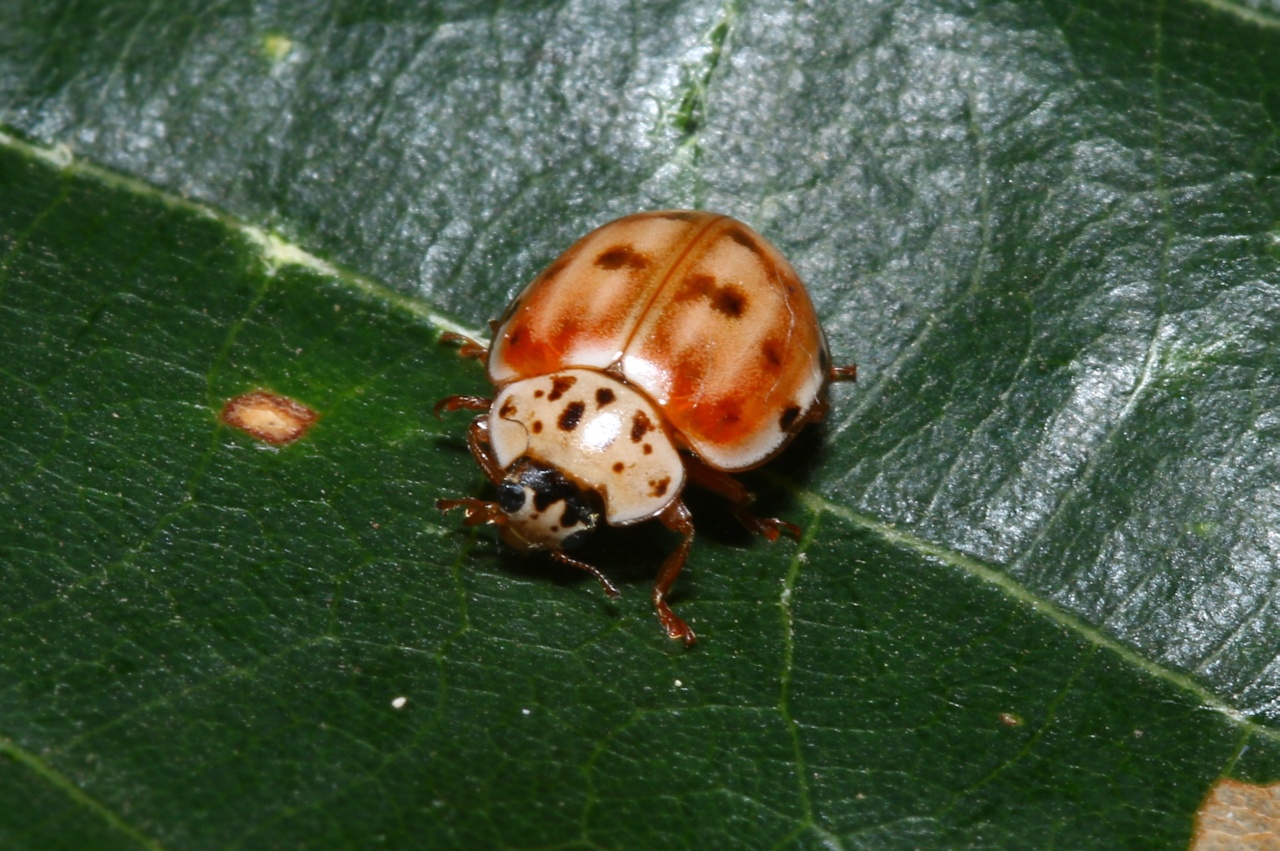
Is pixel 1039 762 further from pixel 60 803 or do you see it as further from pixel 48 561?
pixel 48 561

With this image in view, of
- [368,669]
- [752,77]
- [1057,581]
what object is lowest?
[368,669]

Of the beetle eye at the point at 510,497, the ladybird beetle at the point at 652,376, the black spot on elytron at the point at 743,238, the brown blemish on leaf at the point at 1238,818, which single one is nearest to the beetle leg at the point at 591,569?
the ladybird beetle at the point at 652,376

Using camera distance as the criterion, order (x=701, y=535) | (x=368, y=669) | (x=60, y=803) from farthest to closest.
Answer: (x=701, y=535) < (x=368, y=669) < (x=60, y=803)

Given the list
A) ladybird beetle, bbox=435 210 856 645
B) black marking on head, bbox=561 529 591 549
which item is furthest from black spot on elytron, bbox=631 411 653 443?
black marking on head, bbox=561 529 591 549

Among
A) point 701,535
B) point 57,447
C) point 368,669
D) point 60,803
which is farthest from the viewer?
point 701,535

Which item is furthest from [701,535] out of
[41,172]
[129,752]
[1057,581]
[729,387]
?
[41,172]

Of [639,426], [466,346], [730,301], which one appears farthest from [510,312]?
[730,301]

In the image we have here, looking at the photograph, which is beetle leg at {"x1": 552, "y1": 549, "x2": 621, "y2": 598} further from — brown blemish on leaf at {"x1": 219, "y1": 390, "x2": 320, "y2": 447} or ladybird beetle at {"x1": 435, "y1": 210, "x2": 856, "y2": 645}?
brown blemish on leaf at {"x1": 219, "y1": 390, "x2": 320, "y2": 447}
